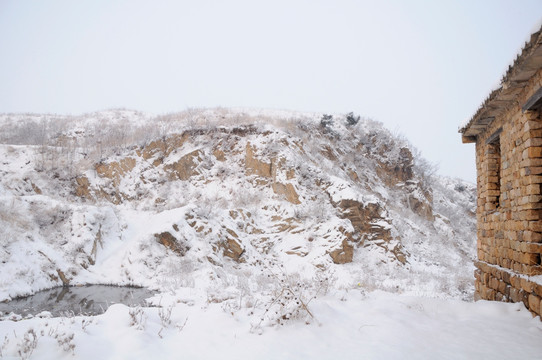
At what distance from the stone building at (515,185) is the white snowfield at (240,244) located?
630 millimetres

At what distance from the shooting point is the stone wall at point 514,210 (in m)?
4.55

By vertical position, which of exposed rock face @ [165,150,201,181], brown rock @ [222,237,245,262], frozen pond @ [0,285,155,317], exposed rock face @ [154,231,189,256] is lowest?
frozen pond @ [0,285,155,317]

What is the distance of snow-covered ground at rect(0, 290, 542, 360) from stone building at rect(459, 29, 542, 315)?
571mm

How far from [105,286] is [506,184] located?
10276mm

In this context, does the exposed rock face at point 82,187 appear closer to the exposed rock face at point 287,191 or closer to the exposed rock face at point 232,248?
the exposed rock face at point 232,248

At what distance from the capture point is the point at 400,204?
2130cm

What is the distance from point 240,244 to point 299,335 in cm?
875

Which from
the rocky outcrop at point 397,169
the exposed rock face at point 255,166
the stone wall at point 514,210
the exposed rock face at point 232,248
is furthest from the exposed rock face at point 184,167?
the stone wall at point 514,210

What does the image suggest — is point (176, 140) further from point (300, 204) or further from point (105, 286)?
point (105, 286)

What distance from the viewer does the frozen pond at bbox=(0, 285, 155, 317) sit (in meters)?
7.51

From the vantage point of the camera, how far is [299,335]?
13.8 ft

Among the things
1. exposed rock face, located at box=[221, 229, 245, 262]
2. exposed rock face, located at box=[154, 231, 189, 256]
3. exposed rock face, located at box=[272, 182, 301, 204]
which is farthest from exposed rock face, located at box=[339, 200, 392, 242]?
exposed rock face, located at box=[154, 231, 189, 256]

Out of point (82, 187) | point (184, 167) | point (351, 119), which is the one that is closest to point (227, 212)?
point (184, 167)

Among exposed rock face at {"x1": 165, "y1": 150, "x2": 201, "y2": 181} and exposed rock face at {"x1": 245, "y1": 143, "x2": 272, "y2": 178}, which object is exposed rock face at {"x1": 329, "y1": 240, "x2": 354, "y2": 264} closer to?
exposed rock face at {"x1": 245, "y1": 143, "x2": 272, "y2": 178}
